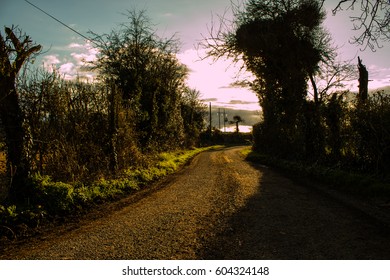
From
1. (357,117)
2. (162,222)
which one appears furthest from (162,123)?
(162,222)

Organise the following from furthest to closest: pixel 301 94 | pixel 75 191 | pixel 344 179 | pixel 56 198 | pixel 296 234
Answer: pixel 301 94 → pixel 344 179 → pixel 75 191 → pixel 56 198 → pixel 296 234

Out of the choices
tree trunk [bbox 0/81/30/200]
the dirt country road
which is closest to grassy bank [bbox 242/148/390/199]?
the dirt country road

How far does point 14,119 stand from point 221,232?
5.61 metres

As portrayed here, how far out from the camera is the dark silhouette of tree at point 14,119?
736cm

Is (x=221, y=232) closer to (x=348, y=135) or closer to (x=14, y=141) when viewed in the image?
(x=14, y=141)

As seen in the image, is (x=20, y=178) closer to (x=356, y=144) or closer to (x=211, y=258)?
(x=211, y=258)

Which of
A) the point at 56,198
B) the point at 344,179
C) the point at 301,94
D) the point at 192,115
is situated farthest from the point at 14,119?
the point at 192,115

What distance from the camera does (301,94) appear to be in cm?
1798

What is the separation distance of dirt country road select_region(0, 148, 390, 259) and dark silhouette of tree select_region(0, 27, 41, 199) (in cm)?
214

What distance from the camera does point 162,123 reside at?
2264 cm

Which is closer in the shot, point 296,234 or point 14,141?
point 296,234

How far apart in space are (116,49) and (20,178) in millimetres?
18341

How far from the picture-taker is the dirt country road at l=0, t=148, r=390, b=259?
4.69 m

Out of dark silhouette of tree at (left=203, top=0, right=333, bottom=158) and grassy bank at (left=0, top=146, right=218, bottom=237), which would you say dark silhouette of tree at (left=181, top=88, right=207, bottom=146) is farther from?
grassy bank at (left=0, top=146, right=218, bottom=237)
